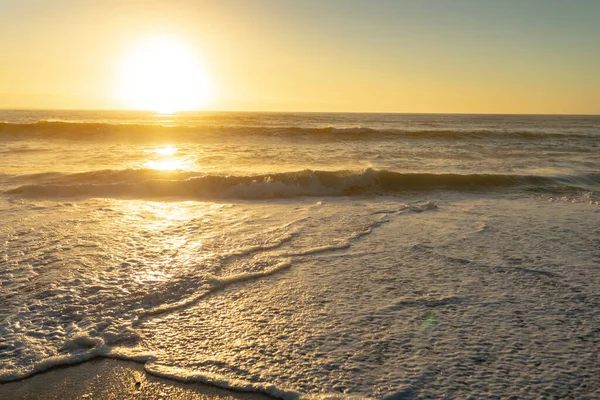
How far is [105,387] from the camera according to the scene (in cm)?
271

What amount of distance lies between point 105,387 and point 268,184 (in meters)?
7.52

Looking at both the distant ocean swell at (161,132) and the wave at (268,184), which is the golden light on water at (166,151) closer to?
the distant ocean swell at (161,132)

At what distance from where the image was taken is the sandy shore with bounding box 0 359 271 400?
8.61 ft

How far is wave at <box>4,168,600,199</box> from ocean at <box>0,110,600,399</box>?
8 cm

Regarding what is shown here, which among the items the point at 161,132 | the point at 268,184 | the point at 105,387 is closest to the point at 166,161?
the point at 268,184

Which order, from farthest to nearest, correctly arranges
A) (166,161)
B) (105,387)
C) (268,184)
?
(166,161), (268,184), (105,387)

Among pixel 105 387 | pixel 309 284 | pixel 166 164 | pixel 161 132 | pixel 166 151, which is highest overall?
pixel 161 132

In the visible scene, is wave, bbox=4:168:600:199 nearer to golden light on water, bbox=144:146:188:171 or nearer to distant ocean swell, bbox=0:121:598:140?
golden light on water, bbox=144:146:188:171

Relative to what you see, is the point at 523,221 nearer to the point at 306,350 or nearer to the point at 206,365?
the point at 306,350

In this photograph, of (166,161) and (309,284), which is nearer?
(309,284)

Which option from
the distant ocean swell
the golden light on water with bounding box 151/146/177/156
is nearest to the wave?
the golden light on water with bounding box 151/146/177/156

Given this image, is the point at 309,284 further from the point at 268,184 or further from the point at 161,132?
the point at 161,132

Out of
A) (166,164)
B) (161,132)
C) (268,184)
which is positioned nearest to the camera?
(268,184)

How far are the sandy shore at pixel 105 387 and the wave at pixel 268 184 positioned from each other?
6.57m
